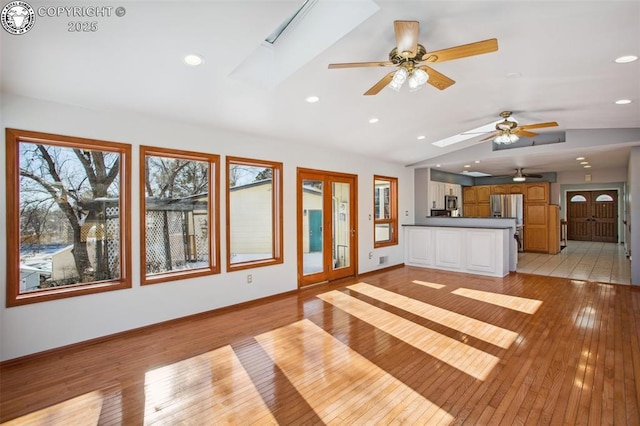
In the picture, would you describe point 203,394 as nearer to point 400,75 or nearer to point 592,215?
point 400,75

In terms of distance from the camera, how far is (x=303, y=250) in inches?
218

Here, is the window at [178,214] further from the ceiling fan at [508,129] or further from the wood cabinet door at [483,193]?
the wood cabinet door at [483,193]

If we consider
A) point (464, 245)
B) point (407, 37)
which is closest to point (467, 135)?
point (464, 245)

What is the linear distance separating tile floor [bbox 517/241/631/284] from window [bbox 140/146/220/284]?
258 inches

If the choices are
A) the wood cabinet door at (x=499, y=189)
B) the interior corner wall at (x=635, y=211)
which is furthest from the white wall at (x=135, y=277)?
the wood cabinet door at (x=499, y=189)

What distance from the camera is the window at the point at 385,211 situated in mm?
7082

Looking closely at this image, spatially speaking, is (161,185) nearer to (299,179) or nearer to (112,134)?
(112,134)

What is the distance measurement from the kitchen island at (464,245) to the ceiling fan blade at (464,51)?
5.02 metres

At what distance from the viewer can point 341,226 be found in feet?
20.4

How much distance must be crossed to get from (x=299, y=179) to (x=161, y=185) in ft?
7.24

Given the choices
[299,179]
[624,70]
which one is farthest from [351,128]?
[624,70]

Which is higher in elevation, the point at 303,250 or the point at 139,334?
the point at 303,250

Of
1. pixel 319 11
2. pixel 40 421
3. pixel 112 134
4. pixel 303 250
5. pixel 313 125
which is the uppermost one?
pixel 319 11

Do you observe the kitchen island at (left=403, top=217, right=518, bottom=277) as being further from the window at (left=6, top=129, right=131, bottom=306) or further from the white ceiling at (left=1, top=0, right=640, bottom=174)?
the window at (left=6, top=129, right=131, bottom=306)
